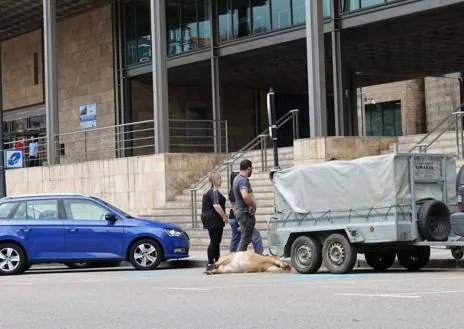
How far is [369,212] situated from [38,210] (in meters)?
7.01

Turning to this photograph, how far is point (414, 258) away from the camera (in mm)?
15172

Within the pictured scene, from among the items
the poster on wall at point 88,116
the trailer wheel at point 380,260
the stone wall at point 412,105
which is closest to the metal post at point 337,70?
the trailer wheel at point 380,260

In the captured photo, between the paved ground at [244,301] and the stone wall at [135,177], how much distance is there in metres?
11.7

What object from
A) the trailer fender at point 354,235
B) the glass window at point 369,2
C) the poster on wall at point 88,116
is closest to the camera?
the trailer fender at point 354,235

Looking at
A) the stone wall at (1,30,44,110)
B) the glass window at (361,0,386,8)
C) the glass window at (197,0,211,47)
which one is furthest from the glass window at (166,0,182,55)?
the glass window at (361,0,386,8)

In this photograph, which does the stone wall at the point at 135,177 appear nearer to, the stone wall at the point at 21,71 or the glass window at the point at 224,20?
the glass window at the point at 224,20

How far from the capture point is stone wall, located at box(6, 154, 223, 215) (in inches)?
1062

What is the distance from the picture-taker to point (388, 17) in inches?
952

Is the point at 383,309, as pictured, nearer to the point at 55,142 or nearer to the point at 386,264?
the point at 386,264

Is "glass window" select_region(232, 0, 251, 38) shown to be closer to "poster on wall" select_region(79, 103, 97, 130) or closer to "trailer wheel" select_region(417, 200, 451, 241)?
"poster on wall" select_region(79, 103, 97, 130)

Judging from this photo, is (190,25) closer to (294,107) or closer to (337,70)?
(337,70)

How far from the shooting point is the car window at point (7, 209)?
18219 millimetres

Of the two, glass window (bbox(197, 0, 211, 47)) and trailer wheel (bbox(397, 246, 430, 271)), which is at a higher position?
glass window (bbox(197, 0, 211, 47))

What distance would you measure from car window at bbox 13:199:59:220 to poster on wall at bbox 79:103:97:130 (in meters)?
16.9
